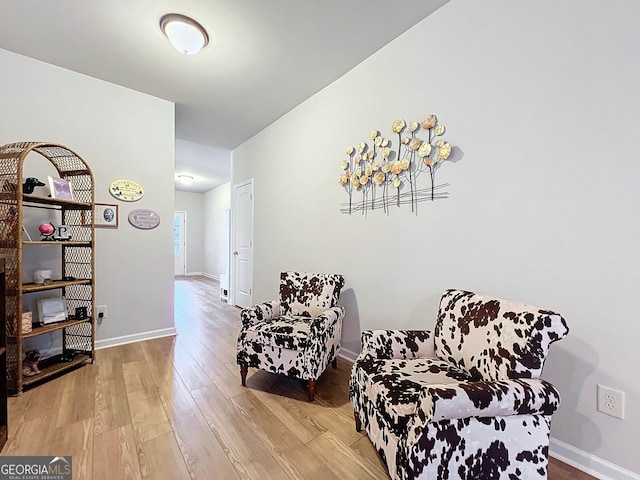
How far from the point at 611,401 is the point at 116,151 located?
4233 millimetres

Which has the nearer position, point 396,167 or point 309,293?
point 396,167

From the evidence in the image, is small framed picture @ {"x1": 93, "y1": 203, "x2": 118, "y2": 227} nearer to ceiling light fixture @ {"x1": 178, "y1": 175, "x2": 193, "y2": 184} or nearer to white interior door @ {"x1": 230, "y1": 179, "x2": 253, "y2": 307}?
white interior door @ {"x1": 230, "y1": 179, "x2": 253, "y2": 307}

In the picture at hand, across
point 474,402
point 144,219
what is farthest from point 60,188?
point 474,402

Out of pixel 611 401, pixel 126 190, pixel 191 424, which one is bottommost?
pixel 191 424

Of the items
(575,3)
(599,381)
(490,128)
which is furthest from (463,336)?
(575,3)

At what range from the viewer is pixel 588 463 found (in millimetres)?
1384

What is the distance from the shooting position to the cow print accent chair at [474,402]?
1.06m

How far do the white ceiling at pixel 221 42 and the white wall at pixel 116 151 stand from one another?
0.17m

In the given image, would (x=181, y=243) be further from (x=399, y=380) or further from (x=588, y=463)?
(x=588, y=463)

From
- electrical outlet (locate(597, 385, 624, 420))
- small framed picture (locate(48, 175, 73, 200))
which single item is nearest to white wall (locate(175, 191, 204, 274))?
small framed picture (locate(48, 175, 73, 200))

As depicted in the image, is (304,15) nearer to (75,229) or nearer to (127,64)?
(127,64)

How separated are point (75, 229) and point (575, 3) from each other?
4.00 meters

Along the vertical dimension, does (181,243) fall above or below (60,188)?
below

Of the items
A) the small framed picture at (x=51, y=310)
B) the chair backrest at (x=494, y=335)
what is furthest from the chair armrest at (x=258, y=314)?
the small framed picture at (x=51, y=310)
